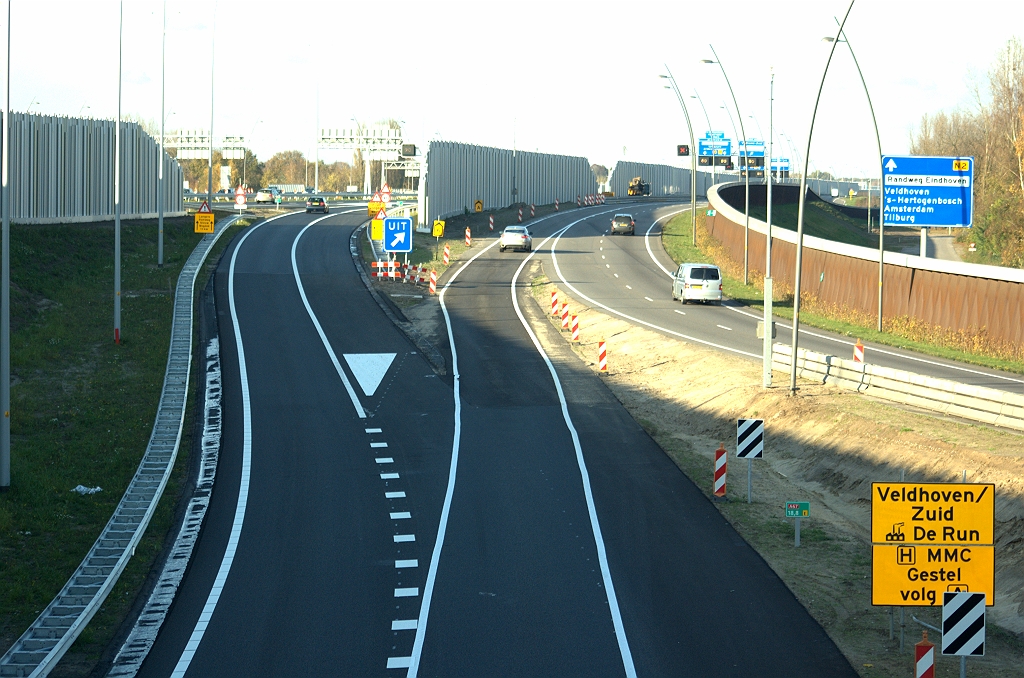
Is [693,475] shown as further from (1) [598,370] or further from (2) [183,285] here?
(2) [183,285]

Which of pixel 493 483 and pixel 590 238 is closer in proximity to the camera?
pixel 493 483

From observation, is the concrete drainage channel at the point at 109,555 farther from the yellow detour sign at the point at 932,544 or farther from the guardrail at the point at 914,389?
the guardrail at the point at 914,389

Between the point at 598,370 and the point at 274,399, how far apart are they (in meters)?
10.5

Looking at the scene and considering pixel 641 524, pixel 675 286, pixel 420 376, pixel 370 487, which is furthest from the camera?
pixel 675 286

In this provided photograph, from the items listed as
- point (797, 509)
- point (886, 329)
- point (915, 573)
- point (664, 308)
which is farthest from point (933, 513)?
point (664, 308)

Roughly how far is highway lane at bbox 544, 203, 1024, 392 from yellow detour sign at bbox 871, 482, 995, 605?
1790cm

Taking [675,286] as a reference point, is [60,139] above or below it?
above

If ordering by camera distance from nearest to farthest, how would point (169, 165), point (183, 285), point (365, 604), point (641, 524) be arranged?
point (365, 604) < point (641, 524) < point (183, 285) < point (169, 165)

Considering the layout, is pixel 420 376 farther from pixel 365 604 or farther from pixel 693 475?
pixel 365 604

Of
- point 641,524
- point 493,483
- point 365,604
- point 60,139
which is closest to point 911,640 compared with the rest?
point 641,524

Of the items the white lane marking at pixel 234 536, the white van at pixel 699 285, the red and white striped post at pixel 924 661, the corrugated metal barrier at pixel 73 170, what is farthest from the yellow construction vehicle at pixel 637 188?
the red and white striped post at pixel 924 661

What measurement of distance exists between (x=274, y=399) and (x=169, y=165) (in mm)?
46453

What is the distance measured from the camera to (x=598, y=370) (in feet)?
111

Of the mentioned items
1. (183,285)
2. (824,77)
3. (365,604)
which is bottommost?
(365,604)
